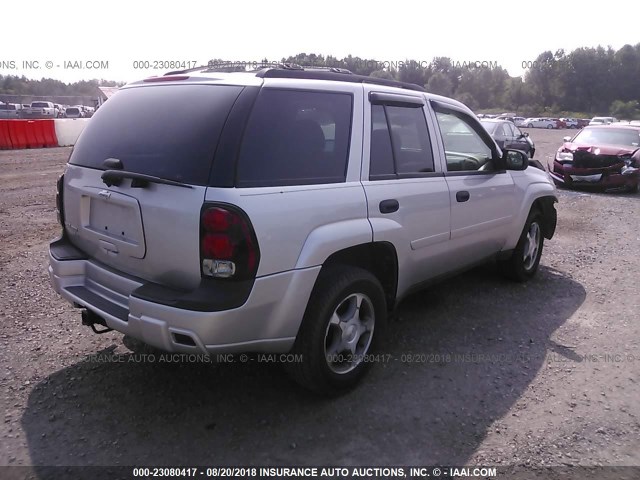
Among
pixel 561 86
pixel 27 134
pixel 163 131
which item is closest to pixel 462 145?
pixel 163 131

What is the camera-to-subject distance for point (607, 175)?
1184cm

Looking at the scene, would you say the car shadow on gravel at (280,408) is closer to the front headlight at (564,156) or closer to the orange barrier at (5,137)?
the front headlight at (564,156)

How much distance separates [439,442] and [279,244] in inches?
56.0

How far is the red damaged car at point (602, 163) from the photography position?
1180 cm

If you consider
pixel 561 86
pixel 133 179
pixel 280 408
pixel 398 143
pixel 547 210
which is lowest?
pixel 280 408

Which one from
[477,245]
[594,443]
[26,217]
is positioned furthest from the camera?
[26,217]

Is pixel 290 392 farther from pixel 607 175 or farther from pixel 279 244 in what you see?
pixel 607 175

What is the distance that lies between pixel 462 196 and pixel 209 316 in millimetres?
2438

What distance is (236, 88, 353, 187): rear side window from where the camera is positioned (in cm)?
269

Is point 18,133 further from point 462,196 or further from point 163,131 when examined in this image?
point 462,196

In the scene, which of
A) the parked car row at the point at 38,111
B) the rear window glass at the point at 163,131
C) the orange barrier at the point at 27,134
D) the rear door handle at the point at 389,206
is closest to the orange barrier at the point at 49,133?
the orange barrier at the point at 27,134

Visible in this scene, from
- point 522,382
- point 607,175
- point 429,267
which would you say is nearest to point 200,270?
point 429,267

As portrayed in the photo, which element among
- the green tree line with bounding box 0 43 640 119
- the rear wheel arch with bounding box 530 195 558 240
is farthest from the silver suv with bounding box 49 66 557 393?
the green tree line with bounding box 0 43 640 119

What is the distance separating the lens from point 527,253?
17.8 ft
